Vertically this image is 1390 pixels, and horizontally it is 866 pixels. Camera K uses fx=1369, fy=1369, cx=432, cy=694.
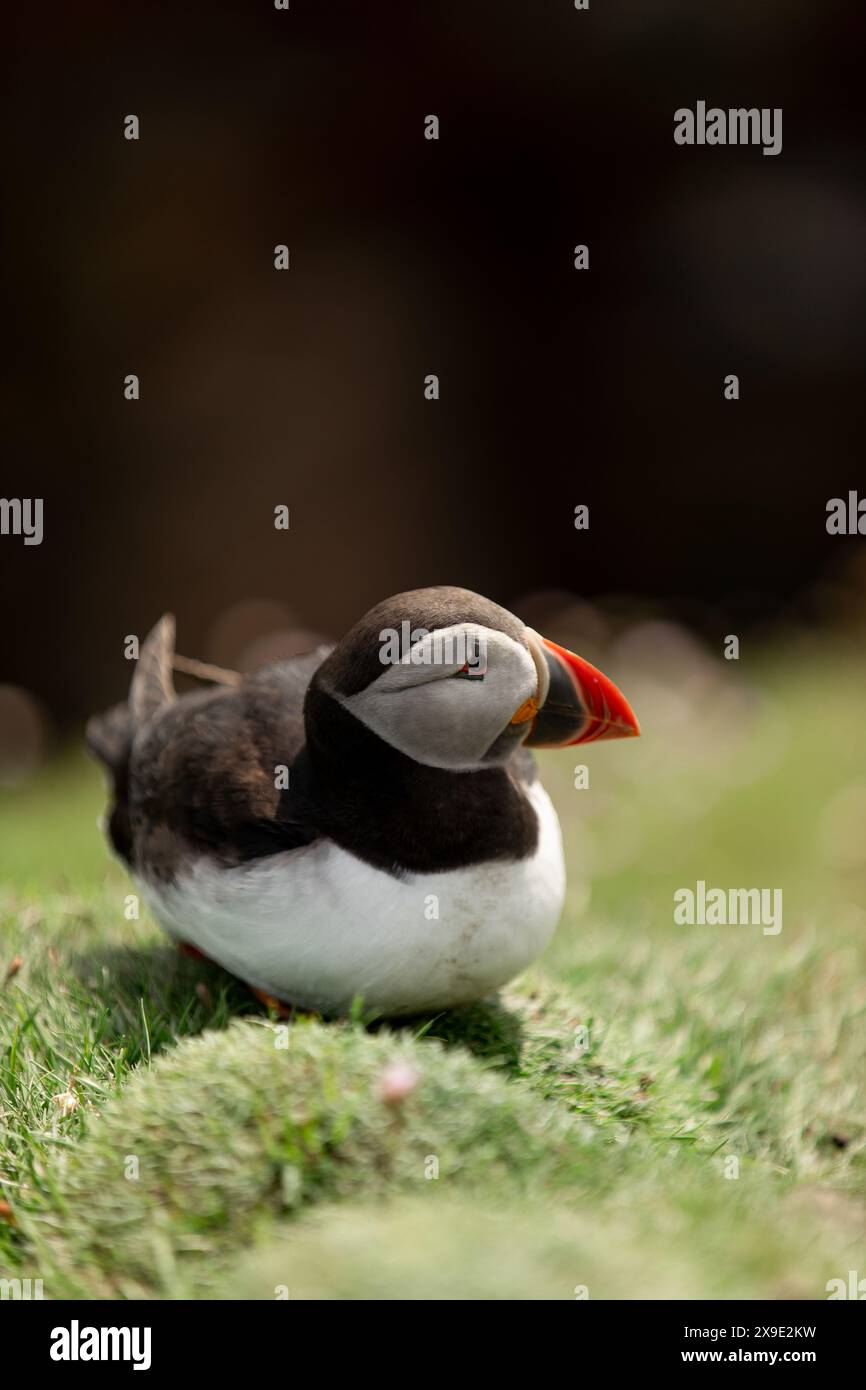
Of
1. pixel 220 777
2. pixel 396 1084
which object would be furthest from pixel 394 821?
Answer: pixel 396 1084

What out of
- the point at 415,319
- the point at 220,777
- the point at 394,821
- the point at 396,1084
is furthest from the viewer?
the point at 415,319

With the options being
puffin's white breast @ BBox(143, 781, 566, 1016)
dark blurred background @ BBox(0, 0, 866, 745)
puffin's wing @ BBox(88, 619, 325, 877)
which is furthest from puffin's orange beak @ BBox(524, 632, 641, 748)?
dark blurred background @ BBox(0, 0, 866, 745)

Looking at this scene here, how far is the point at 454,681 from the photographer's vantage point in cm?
294

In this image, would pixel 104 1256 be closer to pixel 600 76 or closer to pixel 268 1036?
pixel 268 1036

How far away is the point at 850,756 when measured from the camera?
7.26 meters

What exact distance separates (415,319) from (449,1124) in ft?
26.5

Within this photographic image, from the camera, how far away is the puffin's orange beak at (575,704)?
312 cm

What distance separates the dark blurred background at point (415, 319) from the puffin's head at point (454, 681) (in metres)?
5.83

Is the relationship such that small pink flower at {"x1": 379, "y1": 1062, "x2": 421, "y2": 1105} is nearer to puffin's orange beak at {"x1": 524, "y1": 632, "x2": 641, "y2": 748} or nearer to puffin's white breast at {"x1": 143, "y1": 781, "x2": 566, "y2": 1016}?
puffin's white breast at {"x1": 143, "y1": 781, "x2": 566, "y2": 1016}

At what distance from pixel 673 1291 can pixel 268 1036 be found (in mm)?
978

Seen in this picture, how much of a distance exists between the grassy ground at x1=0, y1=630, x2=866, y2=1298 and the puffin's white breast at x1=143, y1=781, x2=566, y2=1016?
15 cm

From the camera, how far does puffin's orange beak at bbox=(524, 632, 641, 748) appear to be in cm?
312

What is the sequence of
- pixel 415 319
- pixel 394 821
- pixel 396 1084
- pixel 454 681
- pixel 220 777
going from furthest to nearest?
pixel 415 319 < pixel 220 777 < pixel 394 821 < pixel 454 681 < pixel 396 1084

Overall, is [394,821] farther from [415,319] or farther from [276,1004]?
[415,319]
